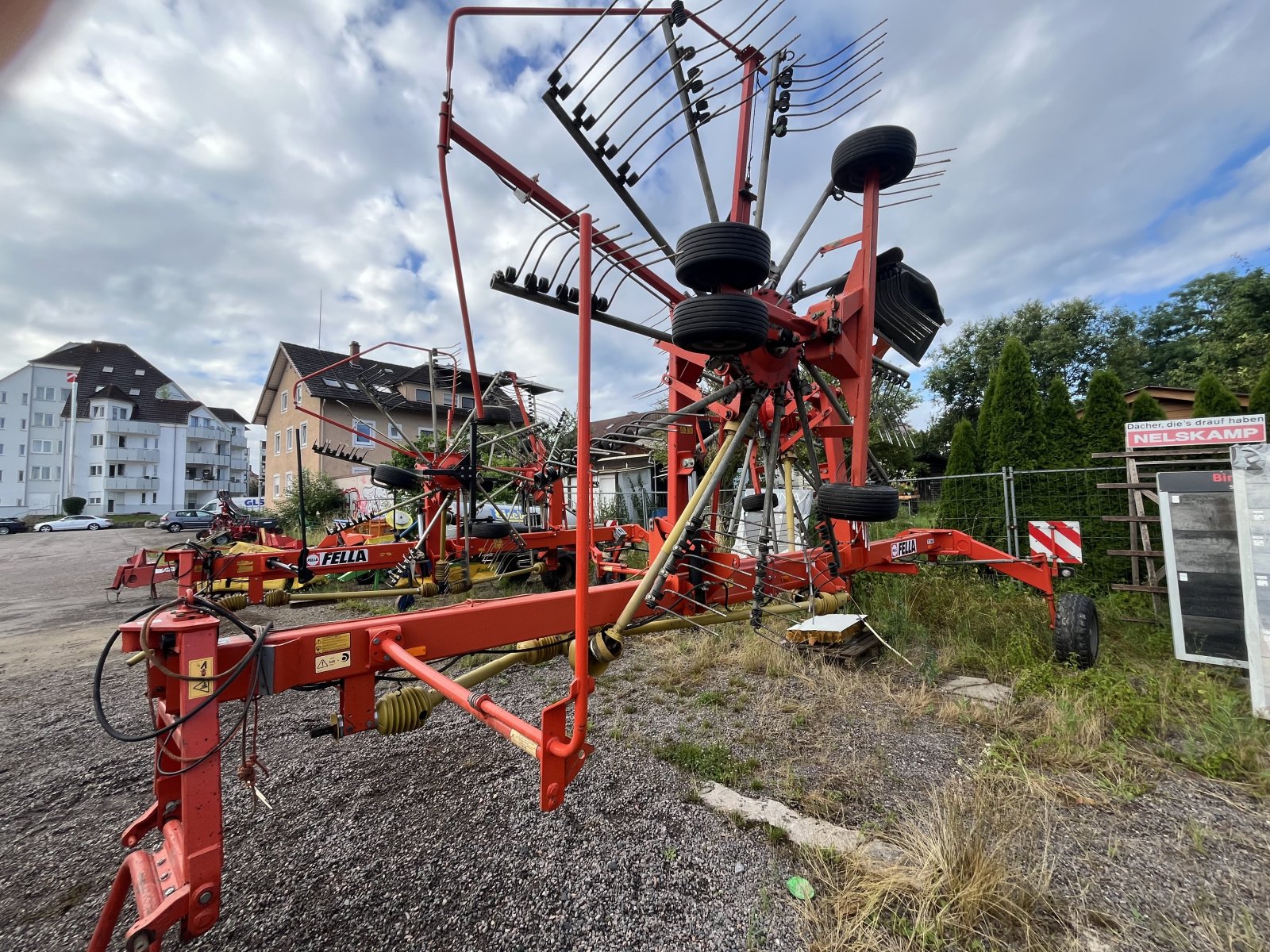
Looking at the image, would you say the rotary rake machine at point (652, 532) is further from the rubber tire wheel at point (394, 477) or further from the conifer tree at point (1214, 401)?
the conifer tree at point (1214, 401)

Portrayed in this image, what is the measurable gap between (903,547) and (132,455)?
63547 millimetres

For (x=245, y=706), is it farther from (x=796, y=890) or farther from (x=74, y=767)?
(x=74, y=767)

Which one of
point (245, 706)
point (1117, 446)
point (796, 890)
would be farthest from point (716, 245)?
point (1117, 446)

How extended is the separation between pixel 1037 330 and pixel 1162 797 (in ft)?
122

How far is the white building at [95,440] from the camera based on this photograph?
46906 mm

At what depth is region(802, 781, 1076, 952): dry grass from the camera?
2004 millimetres

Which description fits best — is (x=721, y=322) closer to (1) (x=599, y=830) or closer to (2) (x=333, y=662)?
(2) (x=333, y=662)

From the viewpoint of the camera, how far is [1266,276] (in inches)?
993

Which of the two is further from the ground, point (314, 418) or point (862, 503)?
point (314, 418)

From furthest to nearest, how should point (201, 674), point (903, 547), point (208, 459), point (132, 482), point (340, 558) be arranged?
point (208, 459), point (132, 482), point (340, 558), point (903, 547), point (201, 674)

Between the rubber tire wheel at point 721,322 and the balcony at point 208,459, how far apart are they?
6485cm

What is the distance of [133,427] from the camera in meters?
48.1

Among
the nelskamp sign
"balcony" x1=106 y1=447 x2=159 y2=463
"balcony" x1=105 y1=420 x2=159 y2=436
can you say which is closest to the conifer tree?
the nelskamp sign

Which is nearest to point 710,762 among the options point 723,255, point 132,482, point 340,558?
point 723,255
